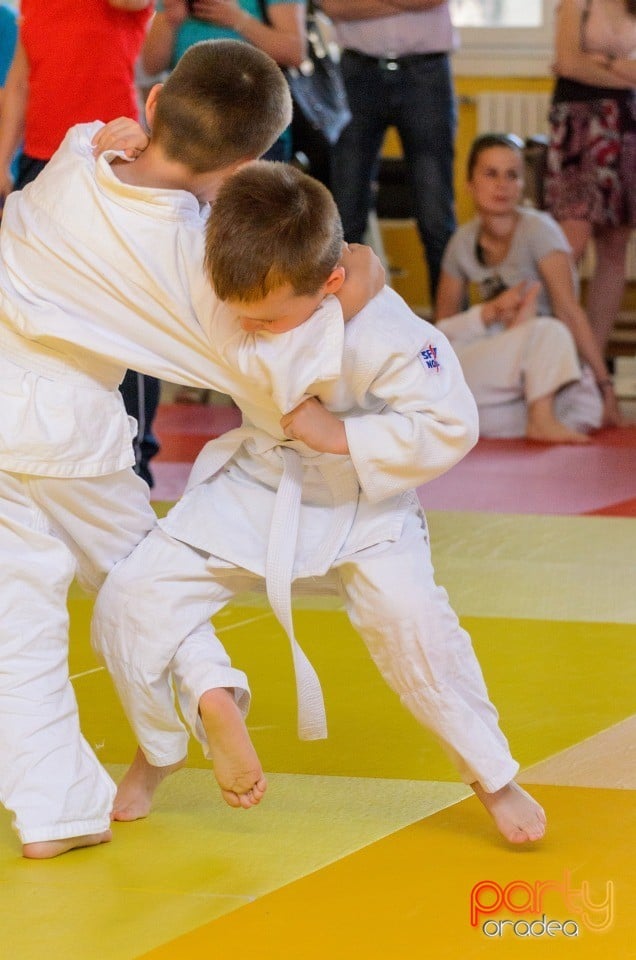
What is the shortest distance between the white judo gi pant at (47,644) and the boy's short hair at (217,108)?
0.46m

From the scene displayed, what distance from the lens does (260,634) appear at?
2.98 m

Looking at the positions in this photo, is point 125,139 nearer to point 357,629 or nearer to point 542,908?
point 357,629

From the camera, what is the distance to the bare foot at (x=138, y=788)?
6.72ft

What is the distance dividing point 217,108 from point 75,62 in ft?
5.23

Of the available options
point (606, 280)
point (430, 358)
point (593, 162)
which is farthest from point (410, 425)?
point (606, 280)

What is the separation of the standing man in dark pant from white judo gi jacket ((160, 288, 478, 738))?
12.0 ft

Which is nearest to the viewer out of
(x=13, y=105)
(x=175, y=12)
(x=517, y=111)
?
(x=13, y=105)

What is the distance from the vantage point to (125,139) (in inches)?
80.7

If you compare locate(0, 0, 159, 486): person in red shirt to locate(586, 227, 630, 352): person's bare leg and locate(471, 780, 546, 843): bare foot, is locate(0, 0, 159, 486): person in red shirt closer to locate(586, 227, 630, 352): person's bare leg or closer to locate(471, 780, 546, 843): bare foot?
locate(471, 780, 546, 843): bare foot

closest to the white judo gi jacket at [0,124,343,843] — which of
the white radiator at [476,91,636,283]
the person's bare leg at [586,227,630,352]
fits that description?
the person's bare leg at [586,227,630,352]

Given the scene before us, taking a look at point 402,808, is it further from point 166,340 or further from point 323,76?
point 323,76

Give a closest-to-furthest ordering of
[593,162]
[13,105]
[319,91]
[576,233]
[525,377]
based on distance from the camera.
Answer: [13,105] < [319,91] < [525,377] < [593,162] < [576,233]

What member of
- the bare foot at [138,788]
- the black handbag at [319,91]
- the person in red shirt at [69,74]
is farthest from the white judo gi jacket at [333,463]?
the black handbag at [319,91]

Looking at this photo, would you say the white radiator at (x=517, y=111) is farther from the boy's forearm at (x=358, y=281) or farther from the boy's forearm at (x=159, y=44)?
the boy's forearm at (x=358, y=281)
